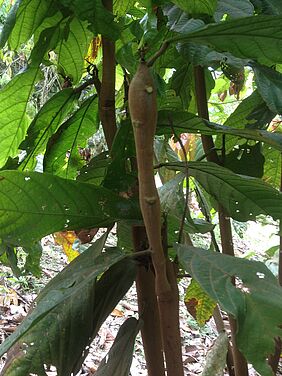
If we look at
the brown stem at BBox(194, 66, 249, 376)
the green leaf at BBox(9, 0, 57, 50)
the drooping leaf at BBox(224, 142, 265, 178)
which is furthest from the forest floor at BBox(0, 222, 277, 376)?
the green leaf at BBox(9, 0, 57, 50)

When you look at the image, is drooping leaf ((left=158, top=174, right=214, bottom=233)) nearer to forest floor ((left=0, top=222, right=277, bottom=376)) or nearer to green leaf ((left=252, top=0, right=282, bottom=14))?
green leaf ((left=252, top=0, right=282, bottom=14))

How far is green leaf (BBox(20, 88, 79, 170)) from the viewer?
0.68m

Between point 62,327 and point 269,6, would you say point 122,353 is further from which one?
point 269,6

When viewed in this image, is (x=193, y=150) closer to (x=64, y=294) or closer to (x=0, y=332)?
(x=64, y=294)

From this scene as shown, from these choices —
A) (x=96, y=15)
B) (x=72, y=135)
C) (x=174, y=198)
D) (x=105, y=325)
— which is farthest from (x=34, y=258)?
(x=105, y=325)

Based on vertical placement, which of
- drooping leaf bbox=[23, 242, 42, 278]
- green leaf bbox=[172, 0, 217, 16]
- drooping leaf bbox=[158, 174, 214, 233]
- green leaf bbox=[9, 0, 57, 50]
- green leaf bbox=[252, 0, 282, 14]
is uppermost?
green leaf bbox=[252, 0, 282, 14]

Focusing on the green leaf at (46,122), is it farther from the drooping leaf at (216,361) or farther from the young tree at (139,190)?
the drooping leaf at (216,361)

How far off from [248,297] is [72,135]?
42 cm

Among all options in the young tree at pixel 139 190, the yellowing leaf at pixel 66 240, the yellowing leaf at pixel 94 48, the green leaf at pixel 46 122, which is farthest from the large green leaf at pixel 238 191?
the yellowing leaf at pixel 66 240

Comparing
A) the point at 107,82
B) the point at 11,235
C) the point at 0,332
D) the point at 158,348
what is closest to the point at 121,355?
the point at 158,348

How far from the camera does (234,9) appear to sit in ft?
1.68

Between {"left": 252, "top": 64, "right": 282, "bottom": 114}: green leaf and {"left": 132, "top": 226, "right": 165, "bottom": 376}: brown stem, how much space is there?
20 cm

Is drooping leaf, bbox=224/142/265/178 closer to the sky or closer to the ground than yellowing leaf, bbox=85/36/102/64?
closer to the ground

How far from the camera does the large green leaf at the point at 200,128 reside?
0.52 meters
